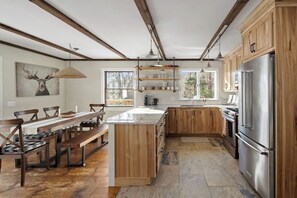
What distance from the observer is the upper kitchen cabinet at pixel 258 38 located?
2.50 metres

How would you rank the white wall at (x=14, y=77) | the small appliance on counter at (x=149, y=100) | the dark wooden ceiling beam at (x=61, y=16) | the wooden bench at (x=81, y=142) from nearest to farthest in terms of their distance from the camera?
1. the dark wooden ceiling beam at (x=61, y=16)
2. the wooden bench at (x=81, y=142)
3. the white wall at (x=14, y=77)
4. the small appliance on counter at (x=149, y=100)

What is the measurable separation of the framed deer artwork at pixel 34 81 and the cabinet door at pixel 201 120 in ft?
13.3

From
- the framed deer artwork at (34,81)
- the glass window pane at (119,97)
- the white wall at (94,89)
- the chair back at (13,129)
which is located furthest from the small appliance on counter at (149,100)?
the chair back at (13,129)

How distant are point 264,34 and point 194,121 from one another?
3.95 metres

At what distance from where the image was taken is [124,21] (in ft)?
11.2

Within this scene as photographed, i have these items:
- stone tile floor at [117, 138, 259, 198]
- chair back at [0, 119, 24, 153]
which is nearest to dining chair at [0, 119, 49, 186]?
chair back at [0, 119, 24, 153]

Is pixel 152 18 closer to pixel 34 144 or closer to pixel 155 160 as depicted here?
pixel 155 160

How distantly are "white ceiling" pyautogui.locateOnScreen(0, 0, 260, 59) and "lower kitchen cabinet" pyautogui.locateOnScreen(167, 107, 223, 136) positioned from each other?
1.92 m

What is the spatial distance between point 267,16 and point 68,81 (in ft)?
20.2

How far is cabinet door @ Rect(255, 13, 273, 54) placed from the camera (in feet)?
8.12

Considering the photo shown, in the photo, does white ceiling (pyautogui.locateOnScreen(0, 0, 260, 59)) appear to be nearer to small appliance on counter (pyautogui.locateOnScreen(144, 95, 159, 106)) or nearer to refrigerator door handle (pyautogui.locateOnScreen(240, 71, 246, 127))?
refrigerator door handle (pyautogui.locateOnScreen(240, 71, 246, 127))

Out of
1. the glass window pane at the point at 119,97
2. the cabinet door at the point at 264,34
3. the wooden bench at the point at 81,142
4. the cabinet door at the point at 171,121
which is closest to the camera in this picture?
the cabinet door at the point at 264,34

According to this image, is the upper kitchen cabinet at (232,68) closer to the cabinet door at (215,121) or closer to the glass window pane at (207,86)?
the glass window pane at (207,86)

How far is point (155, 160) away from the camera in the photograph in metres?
3.15
